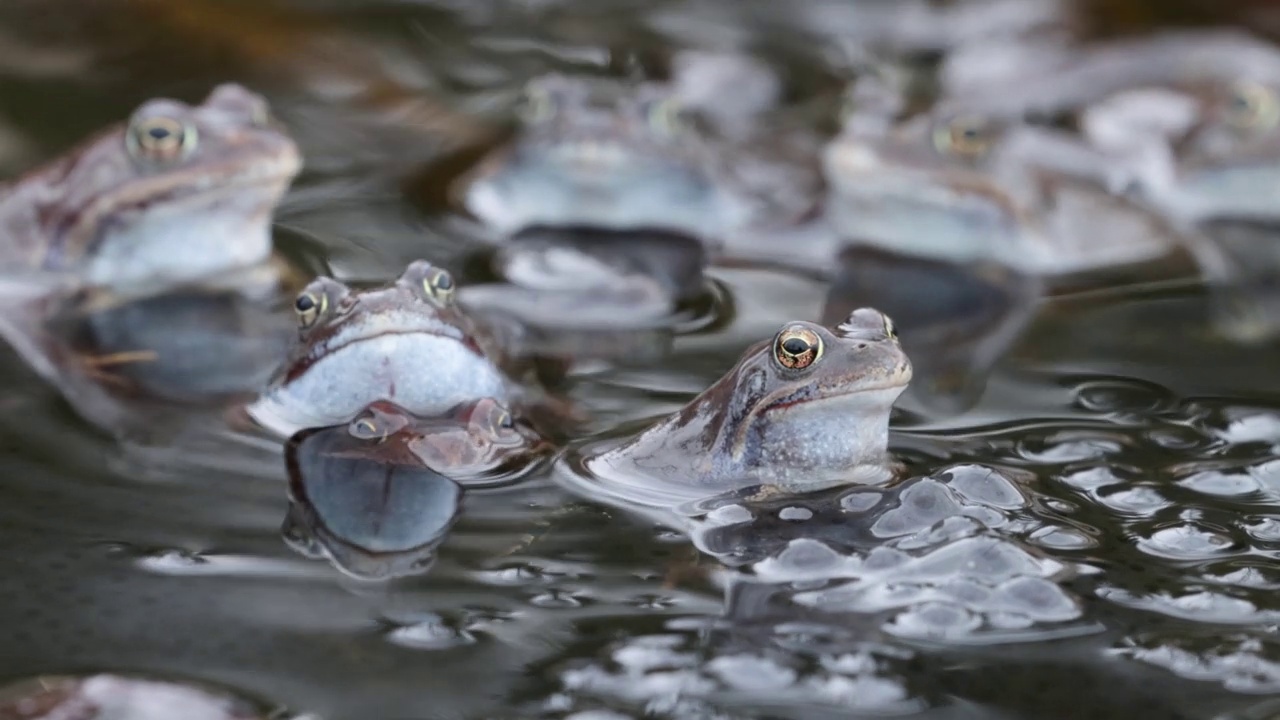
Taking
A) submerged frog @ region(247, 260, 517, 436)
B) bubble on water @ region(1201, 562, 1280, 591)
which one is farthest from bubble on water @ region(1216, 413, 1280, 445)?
submerged frog @ region(247, 260, 517, 436)

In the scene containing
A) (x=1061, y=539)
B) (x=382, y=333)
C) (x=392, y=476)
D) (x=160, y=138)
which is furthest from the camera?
(x=160, y=138)

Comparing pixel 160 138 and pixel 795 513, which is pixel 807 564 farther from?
pixel 160 138

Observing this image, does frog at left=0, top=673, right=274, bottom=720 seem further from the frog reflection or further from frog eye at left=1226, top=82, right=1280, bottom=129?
frog eye at left=1226, top=82, right=1280, bottom=129

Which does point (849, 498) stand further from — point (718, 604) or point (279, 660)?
point (279, 660)

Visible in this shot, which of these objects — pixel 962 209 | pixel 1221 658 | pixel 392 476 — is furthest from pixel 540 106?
pixel 1221 658

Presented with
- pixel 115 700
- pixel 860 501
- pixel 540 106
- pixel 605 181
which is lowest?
pixel 115 700

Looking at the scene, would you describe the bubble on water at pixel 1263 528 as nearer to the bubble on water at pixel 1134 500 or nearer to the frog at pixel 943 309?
the bubble on water at pixel 1134 500

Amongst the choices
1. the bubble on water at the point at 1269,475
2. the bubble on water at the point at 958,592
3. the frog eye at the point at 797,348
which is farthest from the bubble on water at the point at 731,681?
the bubble on water at the point at 1269,475
